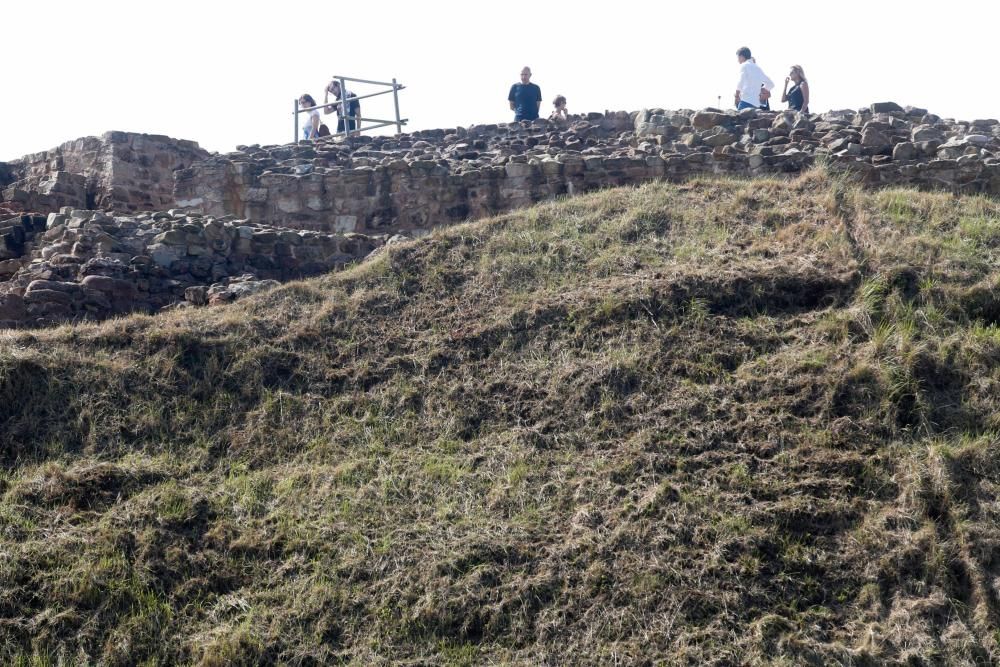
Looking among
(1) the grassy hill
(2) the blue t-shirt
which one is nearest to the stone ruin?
(2) the blue t-shirt

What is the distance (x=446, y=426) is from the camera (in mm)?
7152

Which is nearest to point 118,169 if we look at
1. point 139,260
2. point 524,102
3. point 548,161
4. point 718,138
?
point 139,260

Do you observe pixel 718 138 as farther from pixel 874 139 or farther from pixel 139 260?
pixel 139 260

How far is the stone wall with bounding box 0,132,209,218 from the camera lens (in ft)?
43.7

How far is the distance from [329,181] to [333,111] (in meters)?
3.15

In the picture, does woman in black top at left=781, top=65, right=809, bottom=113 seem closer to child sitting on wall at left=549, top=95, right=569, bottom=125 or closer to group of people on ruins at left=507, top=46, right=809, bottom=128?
group of people on ruins at left=507, top=46, right=809, bottom=128

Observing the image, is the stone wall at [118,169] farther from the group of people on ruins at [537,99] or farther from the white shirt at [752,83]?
the white shirt at [752,83]

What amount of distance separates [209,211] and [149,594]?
8.15 metres

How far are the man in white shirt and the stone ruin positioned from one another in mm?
706

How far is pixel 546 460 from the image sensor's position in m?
6.68

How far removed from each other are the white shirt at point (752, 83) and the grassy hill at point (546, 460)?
4.49 m

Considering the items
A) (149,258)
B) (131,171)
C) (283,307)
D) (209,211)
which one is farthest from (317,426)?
(131,171)

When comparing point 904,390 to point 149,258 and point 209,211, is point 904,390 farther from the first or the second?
point 209,211

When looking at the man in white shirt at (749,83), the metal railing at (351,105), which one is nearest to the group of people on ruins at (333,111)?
the metal railing at (351,105)
